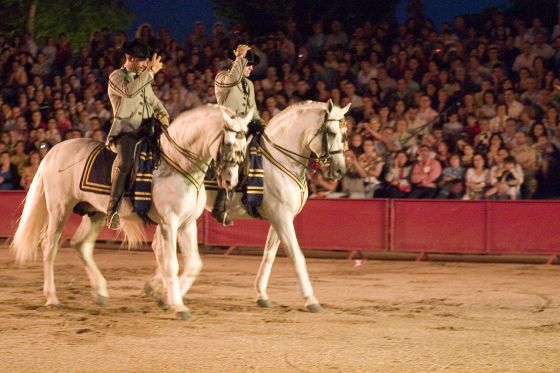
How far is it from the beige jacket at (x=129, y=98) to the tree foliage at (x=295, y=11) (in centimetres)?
2339

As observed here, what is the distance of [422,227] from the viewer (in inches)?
627

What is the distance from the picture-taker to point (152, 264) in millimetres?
15320

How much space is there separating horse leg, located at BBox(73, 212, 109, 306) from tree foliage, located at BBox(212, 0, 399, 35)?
905 inches

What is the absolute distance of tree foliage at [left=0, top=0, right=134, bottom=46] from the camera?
150ft

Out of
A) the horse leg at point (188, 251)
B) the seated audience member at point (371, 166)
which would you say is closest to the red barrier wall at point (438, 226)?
the seated audience member at point (371, 166)

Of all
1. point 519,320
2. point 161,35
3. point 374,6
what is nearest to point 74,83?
point 161,35

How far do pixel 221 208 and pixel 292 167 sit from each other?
92cm

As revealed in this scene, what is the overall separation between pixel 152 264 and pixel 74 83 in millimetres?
7768

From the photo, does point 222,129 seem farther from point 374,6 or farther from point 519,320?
point 374,6

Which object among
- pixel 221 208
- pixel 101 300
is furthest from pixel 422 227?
pixel 101 300

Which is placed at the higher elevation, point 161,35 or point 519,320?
point 161,35

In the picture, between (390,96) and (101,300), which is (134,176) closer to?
(101,300)

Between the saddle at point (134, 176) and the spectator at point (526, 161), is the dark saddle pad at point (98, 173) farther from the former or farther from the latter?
the spectator at point (526, 161)

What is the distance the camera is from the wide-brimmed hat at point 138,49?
33.5ft
